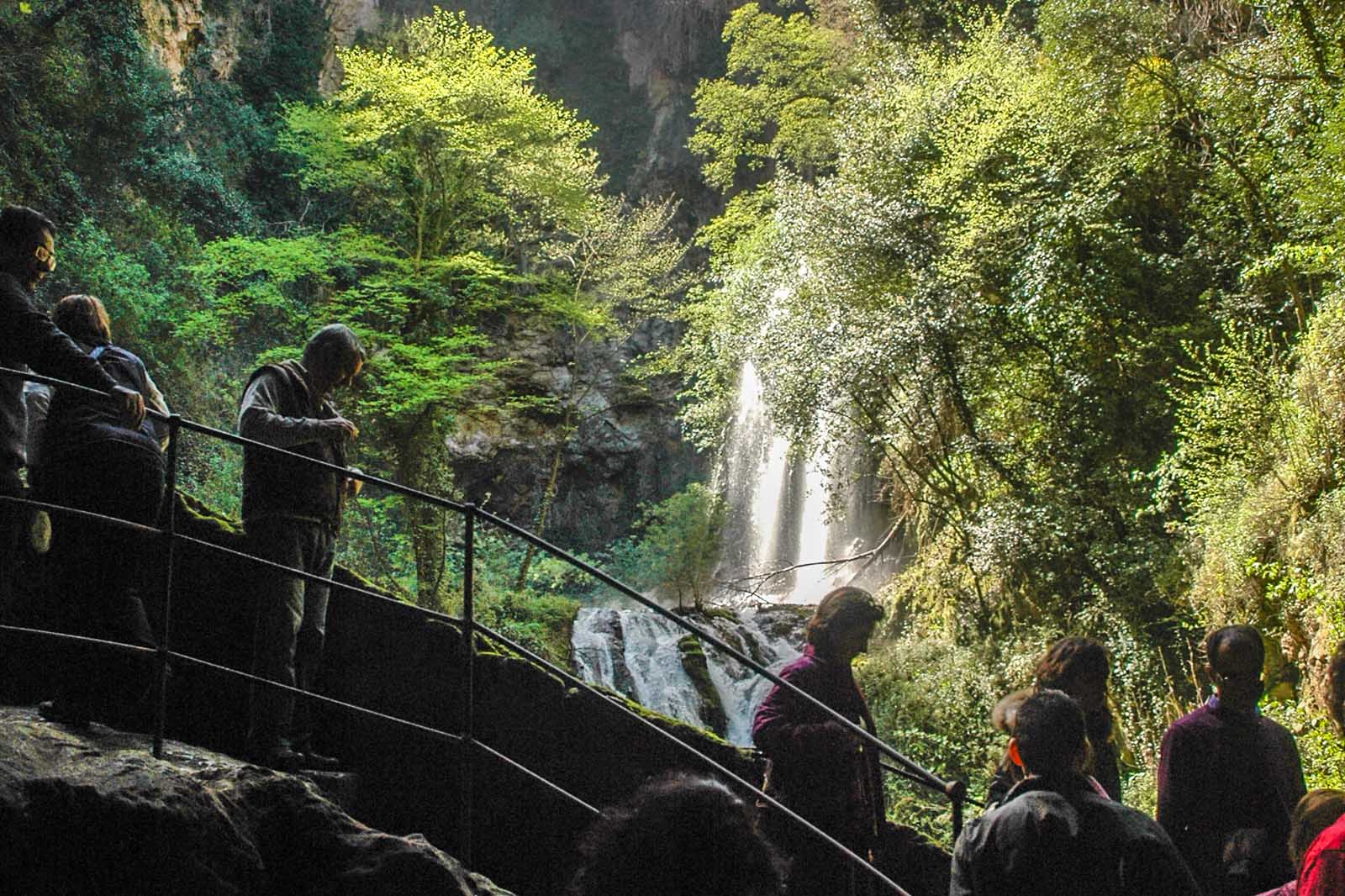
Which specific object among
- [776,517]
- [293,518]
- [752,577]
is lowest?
[293,518]

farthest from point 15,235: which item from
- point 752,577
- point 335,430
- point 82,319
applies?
point 752,577

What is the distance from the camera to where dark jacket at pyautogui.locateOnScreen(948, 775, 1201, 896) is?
231cm

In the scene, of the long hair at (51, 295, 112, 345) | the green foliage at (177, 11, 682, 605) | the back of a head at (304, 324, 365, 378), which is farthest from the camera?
the green foliage at (177, 11, 682, 605)

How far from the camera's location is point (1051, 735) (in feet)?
8.05

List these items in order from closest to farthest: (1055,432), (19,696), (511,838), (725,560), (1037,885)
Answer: (1037,885)
(19,696)
(511,838)
(1055,432)
(725,560)

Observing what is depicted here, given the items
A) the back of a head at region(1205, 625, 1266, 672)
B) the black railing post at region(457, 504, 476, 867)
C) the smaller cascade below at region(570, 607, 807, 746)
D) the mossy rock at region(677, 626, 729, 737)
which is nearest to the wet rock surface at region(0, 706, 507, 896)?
the black railing post at region(457, 504, 476, 867)

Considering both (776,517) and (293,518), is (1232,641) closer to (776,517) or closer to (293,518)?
(293,518)

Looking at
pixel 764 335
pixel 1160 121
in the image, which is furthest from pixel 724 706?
pixel 1160 121

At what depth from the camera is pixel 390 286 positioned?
621 inches

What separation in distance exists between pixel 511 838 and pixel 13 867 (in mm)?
1834

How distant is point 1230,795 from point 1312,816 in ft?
1.78

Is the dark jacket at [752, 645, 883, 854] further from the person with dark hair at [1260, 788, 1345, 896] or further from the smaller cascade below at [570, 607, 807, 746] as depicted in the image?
the smaller cascade below at [570, 607, 807, 746]

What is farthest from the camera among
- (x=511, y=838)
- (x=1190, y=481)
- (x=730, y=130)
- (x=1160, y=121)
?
(x=730, y=130)

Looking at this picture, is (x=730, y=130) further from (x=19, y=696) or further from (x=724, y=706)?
(x=19, y=696)
